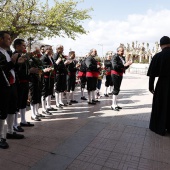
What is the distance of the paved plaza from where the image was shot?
A: 3.64m

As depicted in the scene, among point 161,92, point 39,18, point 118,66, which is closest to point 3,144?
point 161,92

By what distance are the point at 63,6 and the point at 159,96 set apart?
46.9ft

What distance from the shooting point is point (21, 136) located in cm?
468

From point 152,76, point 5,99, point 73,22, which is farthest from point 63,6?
point 5,99

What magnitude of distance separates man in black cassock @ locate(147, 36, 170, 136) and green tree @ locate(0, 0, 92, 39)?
12.9m

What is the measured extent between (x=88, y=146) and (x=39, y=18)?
15.2 m

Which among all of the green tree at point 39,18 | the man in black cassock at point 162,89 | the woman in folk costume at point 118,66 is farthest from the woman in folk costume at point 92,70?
the green tree at point 39,18

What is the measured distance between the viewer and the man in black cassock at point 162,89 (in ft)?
17.4

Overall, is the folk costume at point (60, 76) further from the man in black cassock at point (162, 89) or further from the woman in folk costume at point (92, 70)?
the man in black cassock at point (162, 89)

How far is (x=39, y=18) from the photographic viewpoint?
688 inches

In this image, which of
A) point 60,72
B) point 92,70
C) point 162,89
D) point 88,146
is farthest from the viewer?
point 92,70

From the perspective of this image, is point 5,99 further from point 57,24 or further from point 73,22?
point 73,22

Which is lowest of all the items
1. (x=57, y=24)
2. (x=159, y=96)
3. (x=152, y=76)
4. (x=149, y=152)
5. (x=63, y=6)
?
(x=149, y=152)

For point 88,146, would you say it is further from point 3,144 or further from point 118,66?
point 118,66
